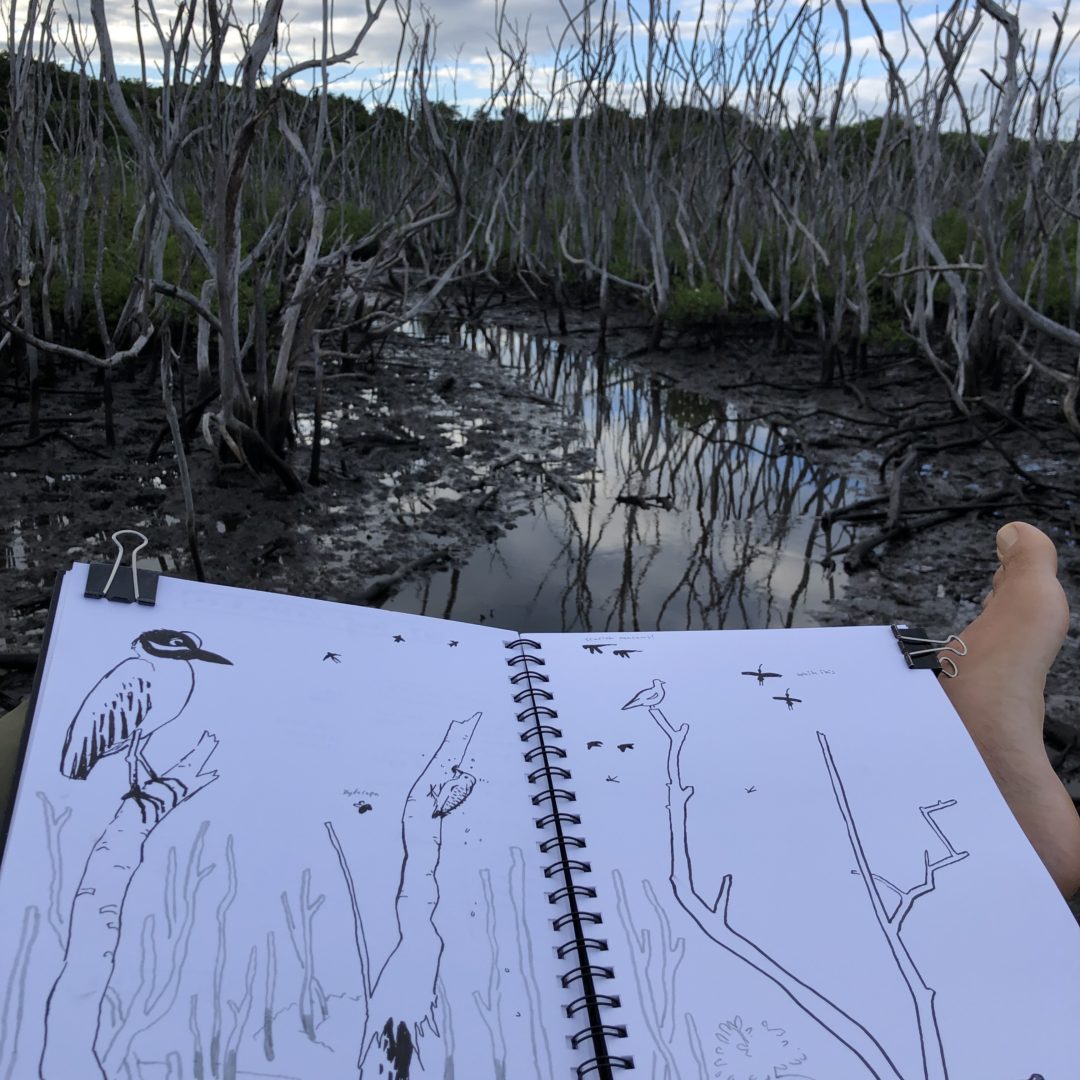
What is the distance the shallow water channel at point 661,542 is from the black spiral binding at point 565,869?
5.80 feet

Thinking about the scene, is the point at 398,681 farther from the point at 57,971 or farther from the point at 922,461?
the point at 922,461

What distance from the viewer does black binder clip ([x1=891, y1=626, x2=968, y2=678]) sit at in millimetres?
935

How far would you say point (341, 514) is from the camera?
3.39m

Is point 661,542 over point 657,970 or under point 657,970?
under

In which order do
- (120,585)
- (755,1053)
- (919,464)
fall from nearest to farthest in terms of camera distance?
(755,1053) → (120,585) → (919,464)

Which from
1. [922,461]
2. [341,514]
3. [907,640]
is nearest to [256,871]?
[907,640]

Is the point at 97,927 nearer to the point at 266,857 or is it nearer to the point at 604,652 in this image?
the point at 266,857

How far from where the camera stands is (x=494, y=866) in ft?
2.44

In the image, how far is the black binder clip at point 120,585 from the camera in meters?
0.87

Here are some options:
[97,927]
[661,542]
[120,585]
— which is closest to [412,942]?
[97,927]

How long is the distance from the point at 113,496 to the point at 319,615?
2691mm

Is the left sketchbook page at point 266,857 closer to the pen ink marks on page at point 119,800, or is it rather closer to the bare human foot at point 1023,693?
the pen ink marks on page at point 119,800

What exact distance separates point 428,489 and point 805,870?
3178mm

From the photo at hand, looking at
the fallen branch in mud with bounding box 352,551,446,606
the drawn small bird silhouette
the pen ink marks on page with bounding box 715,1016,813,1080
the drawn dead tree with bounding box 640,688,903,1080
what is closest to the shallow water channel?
the fallen branch in mud with bounding box 352,551,446,606
